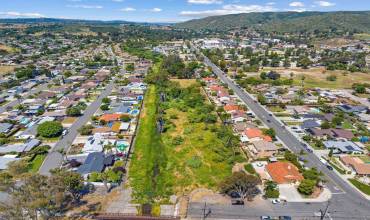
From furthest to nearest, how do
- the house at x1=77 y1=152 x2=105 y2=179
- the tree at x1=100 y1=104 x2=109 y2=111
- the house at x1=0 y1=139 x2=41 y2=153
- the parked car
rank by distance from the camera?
the tree at x1=100 y1=104 x2=109 y2=111
the parked car
the house at x1=0 y1=139 x2=41 y2=153
the house at x1=77 y1=152 x2=105 y2=179

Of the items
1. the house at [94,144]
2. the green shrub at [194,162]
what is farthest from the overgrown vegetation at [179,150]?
the house at [94,144]

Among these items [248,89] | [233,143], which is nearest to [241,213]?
[233,143]

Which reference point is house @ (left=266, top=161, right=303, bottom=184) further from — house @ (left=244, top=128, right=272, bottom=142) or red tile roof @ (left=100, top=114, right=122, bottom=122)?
red tile roof @ (left=100, top=114, right=122, bottom=122)

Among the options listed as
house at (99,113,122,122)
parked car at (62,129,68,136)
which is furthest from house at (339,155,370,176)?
parked car at (62,129,68,136)

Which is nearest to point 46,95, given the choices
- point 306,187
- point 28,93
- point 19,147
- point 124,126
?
point 28,93

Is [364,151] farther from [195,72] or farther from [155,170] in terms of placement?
[195,72]

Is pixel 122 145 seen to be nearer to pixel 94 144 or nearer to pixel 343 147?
pixel 94 144

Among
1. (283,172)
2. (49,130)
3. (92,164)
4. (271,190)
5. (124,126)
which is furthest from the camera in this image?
(124,126)
